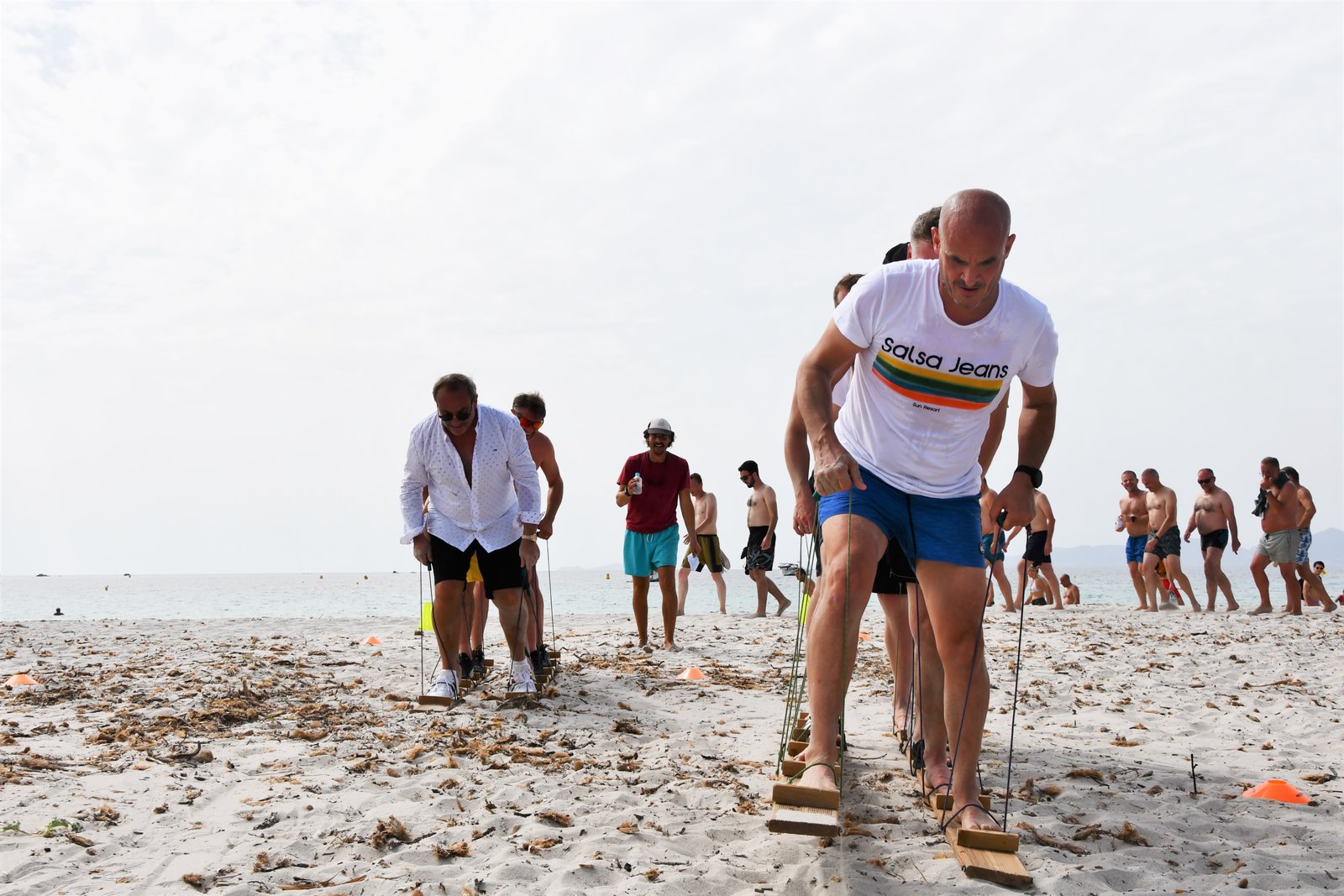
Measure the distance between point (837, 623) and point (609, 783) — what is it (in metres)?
1.53

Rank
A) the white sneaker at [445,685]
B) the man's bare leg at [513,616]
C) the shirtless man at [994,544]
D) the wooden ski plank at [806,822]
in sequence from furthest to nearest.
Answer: the man's bare leg at [513,616] < the white sneaker at [445,685] < the shirtless man at [994,544] < the wooden ski plank at [806,822]

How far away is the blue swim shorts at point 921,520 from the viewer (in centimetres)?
321

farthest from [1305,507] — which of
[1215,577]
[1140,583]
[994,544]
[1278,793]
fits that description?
[1278,793]

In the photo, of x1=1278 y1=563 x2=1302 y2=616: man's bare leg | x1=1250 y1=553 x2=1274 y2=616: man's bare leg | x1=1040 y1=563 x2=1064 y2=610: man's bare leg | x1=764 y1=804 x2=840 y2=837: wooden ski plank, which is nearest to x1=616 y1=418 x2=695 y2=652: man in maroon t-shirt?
x1=764 y1=804 x2=840 y2=837: wooden ski plank

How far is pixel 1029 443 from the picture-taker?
3414 mm

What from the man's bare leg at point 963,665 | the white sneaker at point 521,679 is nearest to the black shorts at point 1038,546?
the white sneaker at point 521,679

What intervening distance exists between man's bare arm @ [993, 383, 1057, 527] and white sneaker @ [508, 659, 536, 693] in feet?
11.6

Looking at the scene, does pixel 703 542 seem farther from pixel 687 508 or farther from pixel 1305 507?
pixel 1305 507

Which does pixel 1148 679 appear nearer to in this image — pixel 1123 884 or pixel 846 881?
pixel 1123 884

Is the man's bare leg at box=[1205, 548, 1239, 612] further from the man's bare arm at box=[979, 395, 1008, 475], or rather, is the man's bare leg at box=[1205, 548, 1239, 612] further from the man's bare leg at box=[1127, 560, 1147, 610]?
the man's bare arm at box=[979, 395, 1008, 475]

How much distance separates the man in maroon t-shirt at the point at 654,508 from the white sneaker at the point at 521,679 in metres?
2.79

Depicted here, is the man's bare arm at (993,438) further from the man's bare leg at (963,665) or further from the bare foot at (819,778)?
the bare foot at (819,778)

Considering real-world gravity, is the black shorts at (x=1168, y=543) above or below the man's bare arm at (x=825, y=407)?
below

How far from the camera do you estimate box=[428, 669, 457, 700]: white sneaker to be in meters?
5.75
